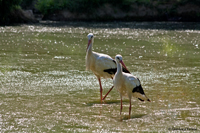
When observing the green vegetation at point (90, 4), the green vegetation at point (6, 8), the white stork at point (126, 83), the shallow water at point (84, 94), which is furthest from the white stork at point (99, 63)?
the green vegetation at point (90, 4)

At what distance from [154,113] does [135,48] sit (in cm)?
843

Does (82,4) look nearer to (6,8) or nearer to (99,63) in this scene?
(6,8)

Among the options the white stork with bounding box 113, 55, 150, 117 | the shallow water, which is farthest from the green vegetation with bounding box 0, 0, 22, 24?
the white stork with bounding box 113, 55, 150, 117

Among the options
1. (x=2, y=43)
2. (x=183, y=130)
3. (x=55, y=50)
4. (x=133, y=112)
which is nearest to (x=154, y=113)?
(x=133, y=112)

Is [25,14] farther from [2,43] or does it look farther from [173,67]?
[173,67]

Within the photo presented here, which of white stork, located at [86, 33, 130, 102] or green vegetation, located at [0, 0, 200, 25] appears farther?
green vegetation, located at [0, 0, 200, 25]

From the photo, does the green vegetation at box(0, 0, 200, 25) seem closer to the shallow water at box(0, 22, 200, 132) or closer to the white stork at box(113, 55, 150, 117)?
the shallow water at box(0, 22, 200, 132)

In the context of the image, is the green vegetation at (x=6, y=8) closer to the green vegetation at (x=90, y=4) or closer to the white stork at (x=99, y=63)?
the green vegetation at (x=90, y=4)

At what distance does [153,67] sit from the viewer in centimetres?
1069

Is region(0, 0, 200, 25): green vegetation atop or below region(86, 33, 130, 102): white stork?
atop

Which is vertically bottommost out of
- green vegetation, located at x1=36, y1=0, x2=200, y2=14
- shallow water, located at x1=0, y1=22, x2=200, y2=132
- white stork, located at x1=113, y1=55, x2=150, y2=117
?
shallow water, located at x1=0, y1=22, x2=200, y2=132

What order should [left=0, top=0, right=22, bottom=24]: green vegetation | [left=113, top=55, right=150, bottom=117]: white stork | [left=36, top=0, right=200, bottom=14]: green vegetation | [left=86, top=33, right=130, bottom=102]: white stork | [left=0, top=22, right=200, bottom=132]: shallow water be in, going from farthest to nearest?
[left=36, top=0, right=200, bottom=14]: green vegetation < [left=0, top=0, right=22, bottom=24]: green vegetation < [left=86, top=33, right=130, bottom=102]: white stork < [left=113, top=55, right=150, bottom=117]: white stork < [left=0, top=22, right=200, bottom=132]: shallow water

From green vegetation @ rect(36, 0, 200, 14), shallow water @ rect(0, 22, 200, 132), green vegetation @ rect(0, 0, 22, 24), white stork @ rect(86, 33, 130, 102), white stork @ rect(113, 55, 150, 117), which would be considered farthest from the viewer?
green vegetation @ rect(36, 0, 200, 14)

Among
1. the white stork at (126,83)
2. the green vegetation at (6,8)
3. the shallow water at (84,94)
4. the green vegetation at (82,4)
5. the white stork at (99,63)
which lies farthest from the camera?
the green vegetation at (82,4)
